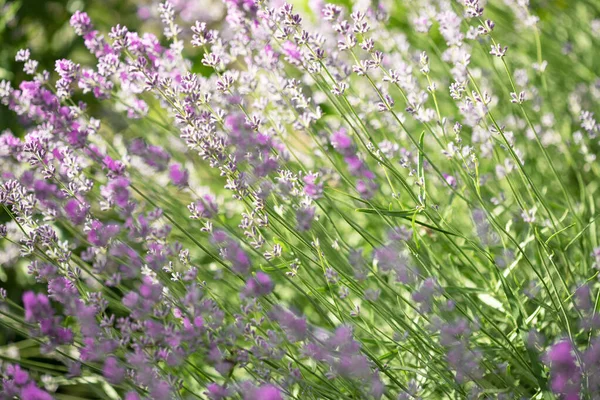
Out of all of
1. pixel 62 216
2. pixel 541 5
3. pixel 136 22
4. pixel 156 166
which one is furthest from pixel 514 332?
pixel 136 22

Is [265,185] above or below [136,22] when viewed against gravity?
below

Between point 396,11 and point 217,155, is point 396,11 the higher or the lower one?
the higher one

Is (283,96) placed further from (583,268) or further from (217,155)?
(583,268)

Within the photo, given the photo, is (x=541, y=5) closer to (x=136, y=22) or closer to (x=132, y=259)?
(x=132, y=259)

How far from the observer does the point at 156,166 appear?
131 centimetres

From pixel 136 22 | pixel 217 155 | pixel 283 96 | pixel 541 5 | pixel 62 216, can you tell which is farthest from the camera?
pixel 136 22

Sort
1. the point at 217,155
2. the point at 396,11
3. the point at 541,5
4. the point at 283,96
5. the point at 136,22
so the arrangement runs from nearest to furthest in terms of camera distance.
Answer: the point at 217,155, the point at 283,96, the point at 541,5, the point at 396,11, the point at 136,22

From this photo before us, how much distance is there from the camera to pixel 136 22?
3568 millimetres

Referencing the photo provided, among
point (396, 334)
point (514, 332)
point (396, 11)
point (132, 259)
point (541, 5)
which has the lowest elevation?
point (132, 259)

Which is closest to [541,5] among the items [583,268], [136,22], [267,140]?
[583,268]

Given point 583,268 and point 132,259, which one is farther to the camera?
point 583,268

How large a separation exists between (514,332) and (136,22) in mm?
2965

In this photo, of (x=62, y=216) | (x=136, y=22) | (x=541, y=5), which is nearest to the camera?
(x=62, y=216)

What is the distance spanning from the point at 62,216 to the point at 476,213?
2.85 feet
